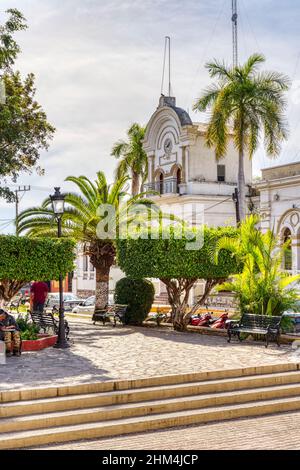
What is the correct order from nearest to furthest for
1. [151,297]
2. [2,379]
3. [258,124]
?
[2,379]
[151,297]
[258,124]

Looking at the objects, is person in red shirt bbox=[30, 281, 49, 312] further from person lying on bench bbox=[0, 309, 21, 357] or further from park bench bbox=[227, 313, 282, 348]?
person lying on bench bbox=[0, 309, 21, 357]

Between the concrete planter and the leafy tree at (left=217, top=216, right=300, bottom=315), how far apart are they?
192 inches

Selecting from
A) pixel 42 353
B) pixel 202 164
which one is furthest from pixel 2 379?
pixel 202 164

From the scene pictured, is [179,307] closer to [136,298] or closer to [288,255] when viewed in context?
[136,298]

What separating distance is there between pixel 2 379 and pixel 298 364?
18.1 feet

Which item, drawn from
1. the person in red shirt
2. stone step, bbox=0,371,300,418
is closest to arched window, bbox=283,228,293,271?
the person in red shirt

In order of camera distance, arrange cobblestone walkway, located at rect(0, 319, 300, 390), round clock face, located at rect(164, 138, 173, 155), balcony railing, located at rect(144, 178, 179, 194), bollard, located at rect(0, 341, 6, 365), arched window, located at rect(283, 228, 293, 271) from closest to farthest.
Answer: cobblestone walkway, located at rect(0, 319, 300, 390) < bollard, located at rect(0, 341, 6, 365) < arched window, located at rect(283, 228, 293, 271) < balcony railing, located at rect(144, 178, 179, 194) < round clock face, located at rect(164, 138, 173, 155)

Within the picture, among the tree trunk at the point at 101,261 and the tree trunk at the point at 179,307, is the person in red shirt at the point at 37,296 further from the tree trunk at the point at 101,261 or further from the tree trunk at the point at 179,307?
the tree trunk at the point at 179,307

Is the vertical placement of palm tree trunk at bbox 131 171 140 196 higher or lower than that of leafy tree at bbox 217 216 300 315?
higher

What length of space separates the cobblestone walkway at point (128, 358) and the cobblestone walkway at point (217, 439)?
1.97 metres

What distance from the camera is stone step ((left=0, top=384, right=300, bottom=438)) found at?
9039 millimetres

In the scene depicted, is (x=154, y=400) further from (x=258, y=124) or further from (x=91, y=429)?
(x=258, y=124)

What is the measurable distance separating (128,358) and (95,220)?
32.0ft

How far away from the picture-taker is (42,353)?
47.0 ft
